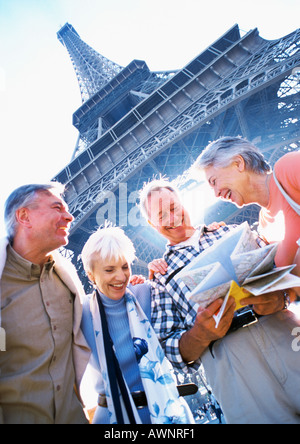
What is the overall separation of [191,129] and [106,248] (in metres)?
11.4

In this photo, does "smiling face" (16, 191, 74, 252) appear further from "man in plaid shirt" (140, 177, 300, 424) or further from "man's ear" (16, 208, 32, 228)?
"man in plaid shirt" (140, 177, 300, 424)

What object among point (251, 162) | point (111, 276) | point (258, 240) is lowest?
point (258, 240)

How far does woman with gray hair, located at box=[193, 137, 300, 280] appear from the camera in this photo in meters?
1.56

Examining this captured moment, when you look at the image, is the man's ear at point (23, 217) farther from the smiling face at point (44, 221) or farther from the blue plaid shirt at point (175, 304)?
the blue plaid shirt at point (175, 304)

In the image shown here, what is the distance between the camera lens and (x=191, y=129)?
39.9ft

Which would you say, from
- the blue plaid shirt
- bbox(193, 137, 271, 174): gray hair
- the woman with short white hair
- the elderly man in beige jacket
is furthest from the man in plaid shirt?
bbox(193, 137, 271, 174): gray hair

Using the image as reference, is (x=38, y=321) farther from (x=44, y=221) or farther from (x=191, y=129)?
(x=191, y=129)

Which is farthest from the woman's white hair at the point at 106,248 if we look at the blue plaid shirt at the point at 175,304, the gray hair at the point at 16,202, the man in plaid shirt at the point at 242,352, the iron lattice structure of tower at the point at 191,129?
the iron lattice structure of tower at the point at 191,129

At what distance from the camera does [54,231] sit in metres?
2.26

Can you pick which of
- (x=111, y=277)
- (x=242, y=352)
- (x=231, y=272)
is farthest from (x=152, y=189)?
(x=242, y=352)
